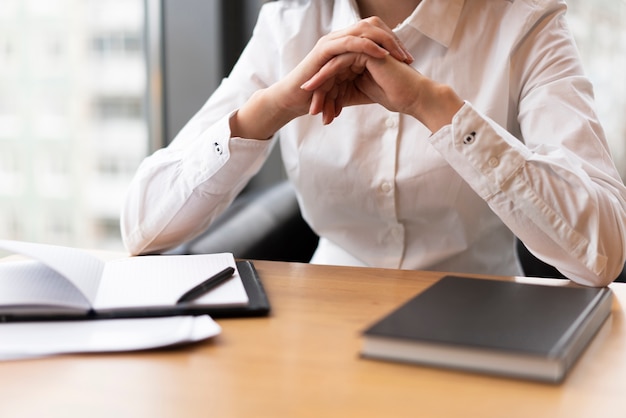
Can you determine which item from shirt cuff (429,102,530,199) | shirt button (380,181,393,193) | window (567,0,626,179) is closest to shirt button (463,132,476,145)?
shirt cuff (429,102,530,199)

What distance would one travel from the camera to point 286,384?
26.8 inches

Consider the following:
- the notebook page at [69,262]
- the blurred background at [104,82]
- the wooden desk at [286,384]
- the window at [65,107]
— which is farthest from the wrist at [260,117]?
the window at [65,107]

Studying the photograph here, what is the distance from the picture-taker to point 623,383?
694 mm

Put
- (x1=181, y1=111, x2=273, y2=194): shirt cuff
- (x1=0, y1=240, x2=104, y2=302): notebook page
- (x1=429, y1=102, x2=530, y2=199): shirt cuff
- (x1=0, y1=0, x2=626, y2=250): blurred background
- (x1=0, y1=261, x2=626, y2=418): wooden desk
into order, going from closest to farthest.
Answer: (x1=0, y1=261, x2=626, y2=418): wooden desk, (x1=0, y1=240, x2=104, y2=302): notebook page, (x1=429, y1=102, x2=530, y2=199): shirt cuff, (x1=181, y1=111, x2=273, y2=194): shirt cuff, (x1=0, y1=0, x2=626, y2=250): blurred background

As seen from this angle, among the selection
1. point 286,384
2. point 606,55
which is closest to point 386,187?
point 286,384

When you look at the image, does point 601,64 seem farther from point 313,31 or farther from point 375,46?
point 375,46

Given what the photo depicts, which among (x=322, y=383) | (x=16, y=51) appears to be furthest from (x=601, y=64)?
(x=322, y=383)

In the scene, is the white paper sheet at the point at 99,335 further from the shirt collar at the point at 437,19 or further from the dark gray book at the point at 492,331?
the shirt collar at the point at 437,19

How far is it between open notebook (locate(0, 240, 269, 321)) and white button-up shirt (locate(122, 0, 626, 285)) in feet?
0.96

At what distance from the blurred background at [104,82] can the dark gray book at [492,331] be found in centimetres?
170

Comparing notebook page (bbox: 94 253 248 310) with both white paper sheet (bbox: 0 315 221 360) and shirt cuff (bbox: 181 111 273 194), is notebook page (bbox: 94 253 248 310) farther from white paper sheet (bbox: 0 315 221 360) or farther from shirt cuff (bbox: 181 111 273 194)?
shirt cuff (bbox: 181 111 273 194)

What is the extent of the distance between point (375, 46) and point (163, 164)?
1.41ft

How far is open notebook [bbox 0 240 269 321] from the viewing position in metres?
0.84

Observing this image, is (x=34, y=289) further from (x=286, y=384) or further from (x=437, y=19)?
(x=437, y=19)
